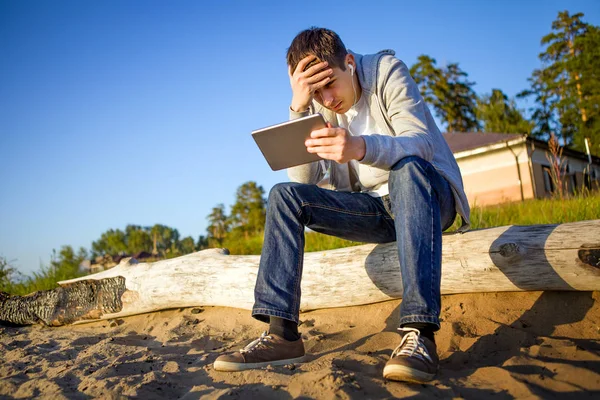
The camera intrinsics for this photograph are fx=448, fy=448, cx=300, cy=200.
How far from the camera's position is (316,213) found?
96.7 inches

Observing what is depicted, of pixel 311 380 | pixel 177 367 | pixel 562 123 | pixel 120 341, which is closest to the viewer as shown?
pixel 311 380

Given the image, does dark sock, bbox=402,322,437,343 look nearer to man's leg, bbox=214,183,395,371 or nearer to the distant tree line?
man's leg, bbox=214,183,395,371

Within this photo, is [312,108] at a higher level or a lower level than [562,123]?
lower

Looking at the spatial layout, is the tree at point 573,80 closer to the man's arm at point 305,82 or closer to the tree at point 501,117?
the tree at point 501,117

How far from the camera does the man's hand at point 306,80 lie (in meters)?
2.48

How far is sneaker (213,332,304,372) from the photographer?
7.22 ft

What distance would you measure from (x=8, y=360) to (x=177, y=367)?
49.8 inches

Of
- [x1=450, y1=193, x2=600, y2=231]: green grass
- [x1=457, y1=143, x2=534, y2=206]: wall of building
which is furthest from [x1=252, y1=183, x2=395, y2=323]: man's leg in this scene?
[x1=457, y1=143, x2=534, y2=206]: wall of building

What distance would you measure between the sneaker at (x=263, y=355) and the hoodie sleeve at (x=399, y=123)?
39.7 inches

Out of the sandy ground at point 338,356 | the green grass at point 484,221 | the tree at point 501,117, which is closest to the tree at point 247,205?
the tree at point 501,117

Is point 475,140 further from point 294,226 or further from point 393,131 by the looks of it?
point 294,226

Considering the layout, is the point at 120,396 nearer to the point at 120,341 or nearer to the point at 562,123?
the point at 120,341

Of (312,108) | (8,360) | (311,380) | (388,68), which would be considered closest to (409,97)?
(388,68)

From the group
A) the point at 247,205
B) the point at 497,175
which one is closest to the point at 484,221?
the point at 497,175
